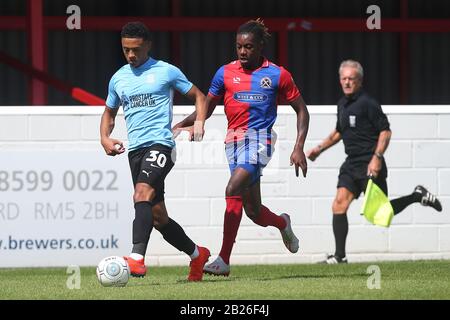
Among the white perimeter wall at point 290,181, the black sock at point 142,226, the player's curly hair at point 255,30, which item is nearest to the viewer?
the black sock at point 142,226

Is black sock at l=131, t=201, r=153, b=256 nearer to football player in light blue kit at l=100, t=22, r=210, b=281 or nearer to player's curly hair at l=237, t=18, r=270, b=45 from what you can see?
football player in light blue kit at l=100, t=22, r=210, b=281

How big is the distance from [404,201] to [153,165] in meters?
4.87

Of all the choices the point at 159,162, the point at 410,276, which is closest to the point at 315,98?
the point at 410,276

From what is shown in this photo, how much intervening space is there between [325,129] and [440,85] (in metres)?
6.44

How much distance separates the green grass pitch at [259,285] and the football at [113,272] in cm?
6

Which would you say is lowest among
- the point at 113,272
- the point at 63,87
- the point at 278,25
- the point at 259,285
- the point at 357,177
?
the point at 259,285

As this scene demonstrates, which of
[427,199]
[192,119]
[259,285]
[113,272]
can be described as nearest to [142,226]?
[113,272]

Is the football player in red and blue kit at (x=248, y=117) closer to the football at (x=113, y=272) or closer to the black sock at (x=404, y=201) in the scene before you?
the football at (x=113, y=272)

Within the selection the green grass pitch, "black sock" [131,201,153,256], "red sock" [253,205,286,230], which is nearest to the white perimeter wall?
the green grass pitch

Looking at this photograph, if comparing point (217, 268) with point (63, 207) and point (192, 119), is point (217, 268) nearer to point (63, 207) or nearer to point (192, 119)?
point (192, 119)

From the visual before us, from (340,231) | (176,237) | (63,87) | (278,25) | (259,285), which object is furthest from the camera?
(278,25)

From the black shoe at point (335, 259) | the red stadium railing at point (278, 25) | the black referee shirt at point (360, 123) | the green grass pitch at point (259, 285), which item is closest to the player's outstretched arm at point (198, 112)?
the green grass pitch at point (259, 285)

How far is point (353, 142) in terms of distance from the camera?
47.8ft

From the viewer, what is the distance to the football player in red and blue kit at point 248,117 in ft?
37.9
